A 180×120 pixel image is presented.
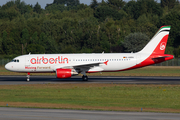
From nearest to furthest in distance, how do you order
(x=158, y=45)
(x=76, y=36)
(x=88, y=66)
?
1. (x=88, y=66)
2. (x=158, y=45)
3. (x=76, y=36)

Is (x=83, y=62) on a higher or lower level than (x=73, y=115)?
Result: higher

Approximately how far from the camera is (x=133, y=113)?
18016 mm

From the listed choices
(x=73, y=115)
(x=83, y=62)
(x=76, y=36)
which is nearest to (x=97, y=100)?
(x=73, y=115)

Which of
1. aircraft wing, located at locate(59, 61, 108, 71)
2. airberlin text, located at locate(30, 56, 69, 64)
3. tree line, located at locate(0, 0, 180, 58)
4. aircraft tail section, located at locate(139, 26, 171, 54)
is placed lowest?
aircraft wing, located at locate(59, 61, 108, 71)

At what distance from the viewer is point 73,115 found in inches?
680

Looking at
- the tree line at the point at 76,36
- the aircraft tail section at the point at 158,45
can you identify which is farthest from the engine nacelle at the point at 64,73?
the tree line at the point at 76,36

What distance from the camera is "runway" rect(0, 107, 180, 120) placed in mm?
16422

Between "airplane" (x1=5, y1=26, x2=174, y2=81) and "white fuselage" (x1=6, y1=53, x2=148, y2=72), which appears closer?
"airplane" (x1=5, y1=26, x2=174, y2=81)

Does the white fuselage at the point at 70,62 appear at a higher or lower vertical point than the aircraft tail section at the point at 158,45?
lower

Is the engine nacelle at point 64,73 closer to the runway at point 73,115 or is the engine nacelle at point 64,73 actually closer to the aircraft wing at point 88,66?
the aircraft wing at point 88,66

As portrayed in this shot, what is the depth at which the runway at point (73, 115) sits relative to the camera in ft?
53.9

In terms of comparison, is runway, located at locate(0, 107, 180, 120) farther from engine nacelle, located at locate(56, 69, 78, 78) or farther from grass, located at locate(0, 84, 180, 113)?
engine nacelle, located at locate(56, 69, 78, 78)

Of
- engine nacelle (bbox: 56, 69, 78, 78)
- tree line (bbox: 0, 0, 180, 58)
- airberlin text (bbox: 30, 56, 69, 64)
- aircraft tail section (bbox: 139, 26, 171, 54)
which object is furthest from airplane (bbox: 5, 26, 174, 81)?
tree line (bbox: 0, 0, 180, 58)

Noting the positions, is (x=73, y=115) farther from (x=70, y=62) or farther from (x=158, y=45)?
(x=158, y=45)
